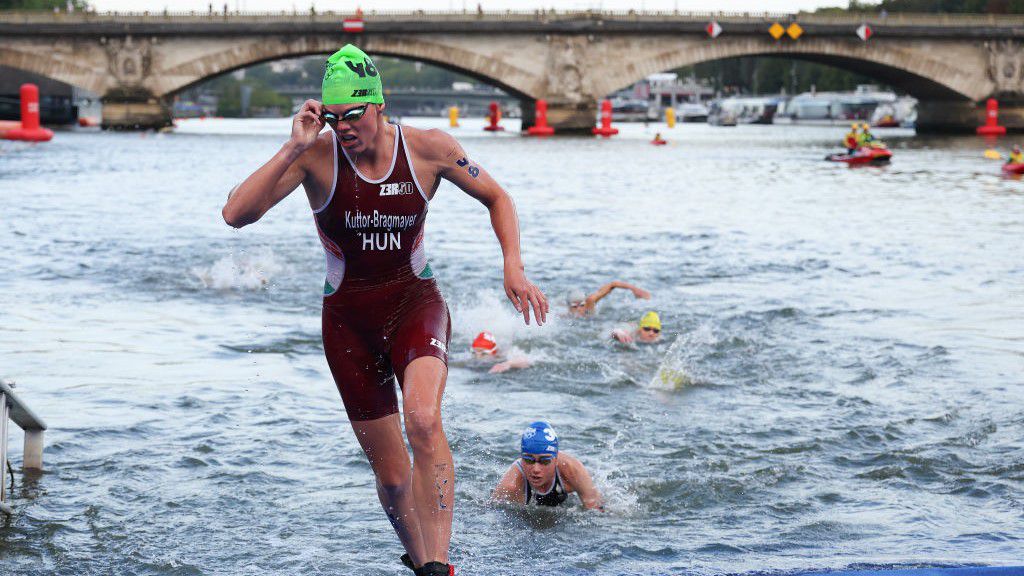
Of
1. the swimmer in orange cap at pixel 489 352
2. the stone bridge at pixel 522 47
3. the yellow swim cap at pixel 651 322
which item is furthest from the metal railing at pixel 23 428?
the stone bridge at pixel 522 47

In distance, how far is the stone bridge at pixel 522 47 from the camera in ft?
245

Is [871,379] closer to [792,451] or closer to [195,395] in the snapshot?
[792,451]

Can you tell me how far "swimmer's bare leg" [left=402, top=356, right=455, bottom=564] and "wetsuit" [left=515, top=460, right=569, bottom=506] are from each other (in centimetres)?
386

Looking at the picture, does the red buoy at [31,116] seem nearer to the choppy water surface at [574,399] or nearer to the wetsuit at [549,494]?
the choppy water surface at [574,399]

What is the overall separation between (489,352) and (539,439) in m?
6.68

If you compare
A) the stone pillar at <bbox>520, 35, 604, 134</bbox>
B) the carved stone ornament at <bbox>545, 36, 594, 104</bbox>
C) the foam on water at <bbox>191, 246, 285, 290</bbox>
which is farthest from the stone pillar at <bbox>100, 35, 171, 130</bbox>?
the foam on water at <bbox>191, 246, 285, 290</bbox>

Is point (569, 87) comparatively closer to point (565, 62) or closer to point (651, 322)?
point (565, 62)

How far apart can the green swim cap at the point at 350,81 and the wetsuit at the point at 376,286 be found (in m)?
0.26

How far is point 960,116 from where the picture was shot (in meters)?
85.8

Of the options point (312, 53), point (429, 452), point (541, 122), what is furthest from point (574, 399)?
point (541, 122)

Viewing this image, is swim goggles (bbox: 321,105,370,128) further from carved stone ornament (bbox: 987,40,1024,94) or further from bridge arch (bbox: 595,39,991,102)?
carved stone ornament (bbox: 987,40,1024,94)

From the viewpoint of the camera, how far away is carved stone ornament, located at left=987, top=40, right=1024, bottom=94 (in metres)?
81.1

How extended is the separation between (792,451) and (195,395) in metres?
6.14

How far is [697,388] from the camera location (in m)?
14.9
